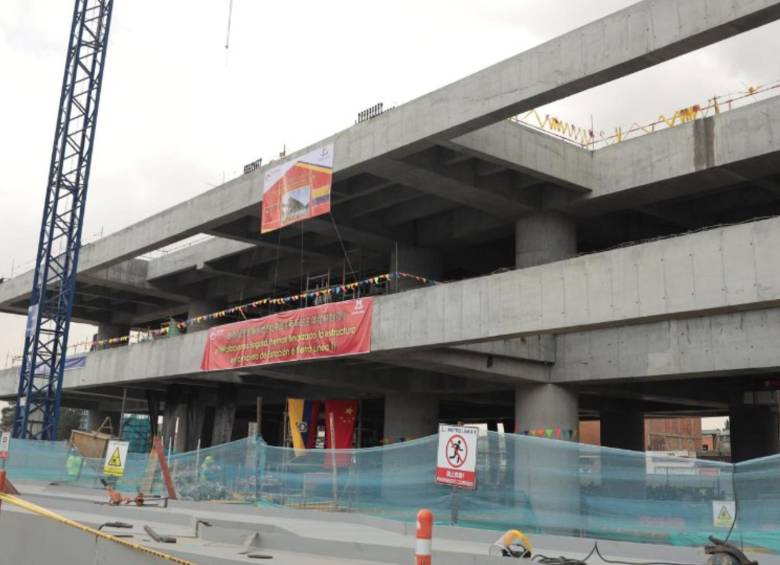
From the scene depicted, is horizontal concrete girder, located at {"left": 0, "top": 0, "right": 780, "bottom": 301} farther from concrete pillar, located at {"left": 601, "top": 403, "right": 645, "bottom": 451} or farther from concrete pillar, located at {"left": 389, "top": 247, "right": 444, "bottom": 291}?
concrete pillar, located at {"left": 601, "top": 403, "right": 645, "bottom": 451}

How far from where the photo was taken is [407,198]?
28.7m

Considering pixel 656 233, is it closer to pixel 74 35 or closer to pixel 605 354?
pixel 605 354

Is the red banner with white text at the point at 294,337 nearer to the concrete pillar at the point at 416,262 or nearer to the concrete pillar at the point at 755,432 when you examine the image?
the concrete pillar at the point at 416,262

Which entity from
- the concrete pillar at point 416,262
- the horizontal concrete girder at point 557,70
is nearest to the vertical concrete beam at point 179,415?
the concrete pillar at point 416,262

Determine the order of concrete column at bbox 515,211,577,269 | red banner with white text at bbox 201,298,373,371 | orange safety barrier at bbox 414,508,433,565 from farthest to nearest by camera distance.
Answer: concrete column at bbox 515,211,577,269 → red banner with white text at bbox 201,298,373,371 → orange safety barrier at bbox 414,508,433,565

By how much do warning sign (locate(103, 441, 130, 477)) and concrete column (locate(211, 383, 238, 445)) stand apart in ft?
60.3

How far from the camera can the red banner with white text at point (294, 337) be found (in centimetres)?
2370

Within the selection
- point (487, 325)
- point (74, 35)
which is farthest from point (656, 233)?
point (74, 35)

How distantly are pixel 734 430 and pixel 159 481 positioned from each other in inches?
976

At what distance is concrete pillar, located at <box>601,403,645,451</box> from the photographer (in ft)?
118

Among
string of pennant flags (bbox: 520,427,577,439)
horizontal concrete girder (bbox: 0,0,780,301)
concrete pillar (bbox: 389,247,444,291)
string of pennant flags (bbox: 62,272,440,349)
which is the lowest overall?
string of pennant flags (bbox: 520,427,577,439)

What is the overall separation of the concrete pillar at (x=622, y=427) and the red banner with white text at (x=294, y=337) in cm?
1673

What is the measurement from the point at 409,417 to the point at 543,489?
17.6 meters

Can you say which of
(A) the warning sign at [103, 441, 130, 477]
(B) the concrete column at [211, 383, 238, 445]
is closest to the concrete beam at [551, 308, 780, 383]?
(A) the warning sign at [103, 441, 130, 477]
